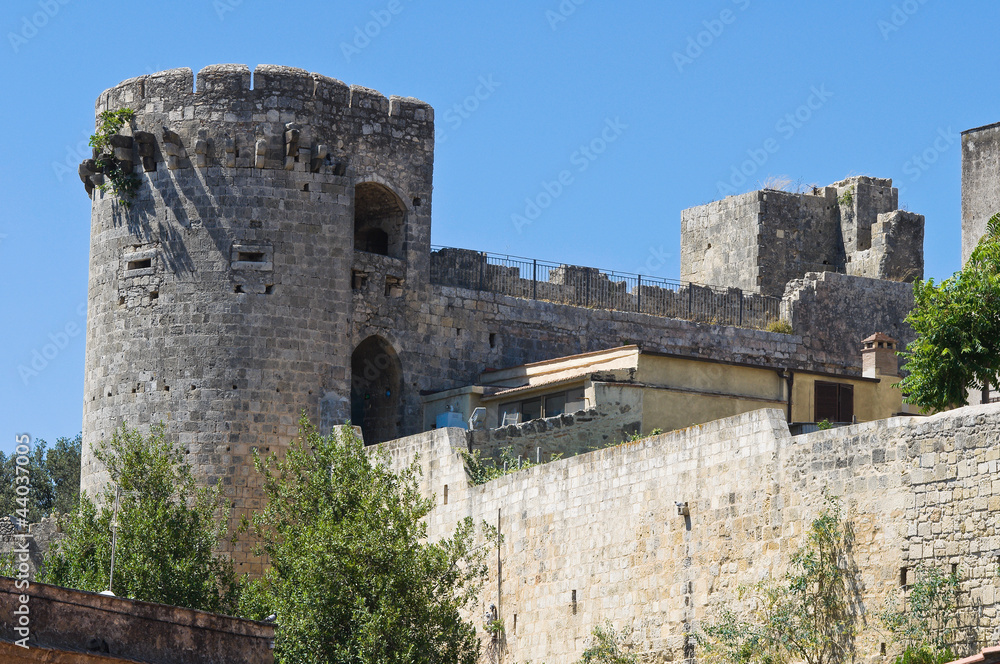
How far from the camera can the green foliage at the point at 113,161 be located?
3347 cm

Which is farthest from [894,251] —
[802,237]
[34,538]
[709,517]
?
[709,517]

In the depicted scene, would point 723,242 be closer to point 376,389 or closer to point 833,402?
point 376,389

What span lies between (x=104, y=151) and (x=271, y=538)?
861 centimetres

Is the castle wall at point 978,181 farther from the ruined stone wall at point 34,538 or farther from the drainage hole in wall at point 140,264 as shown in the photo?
the ruined stone wall at point 34,538

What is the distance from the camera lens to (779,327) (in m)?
39.0

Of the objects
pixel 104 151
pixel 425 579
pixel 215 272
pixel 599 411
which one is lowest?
pixel 425 579

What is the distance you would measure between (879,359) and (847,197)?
8.44 metres

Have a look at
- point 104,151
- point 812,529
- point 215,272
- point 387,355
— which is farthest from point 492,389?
point 812,529

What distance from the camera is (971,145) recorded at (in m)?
30.0

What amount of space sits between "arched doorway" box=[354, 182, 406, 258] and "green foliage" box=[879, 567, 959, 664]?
658 inches

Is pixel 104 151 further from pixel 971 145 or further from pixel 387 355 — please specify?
pixel 971 145

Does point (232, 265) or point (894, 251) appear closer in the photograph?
point (232, 265)

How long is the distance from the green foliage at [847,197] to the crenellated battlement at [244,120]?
1249cm

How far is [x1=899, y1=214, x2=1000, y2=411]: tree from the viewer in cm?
2497
